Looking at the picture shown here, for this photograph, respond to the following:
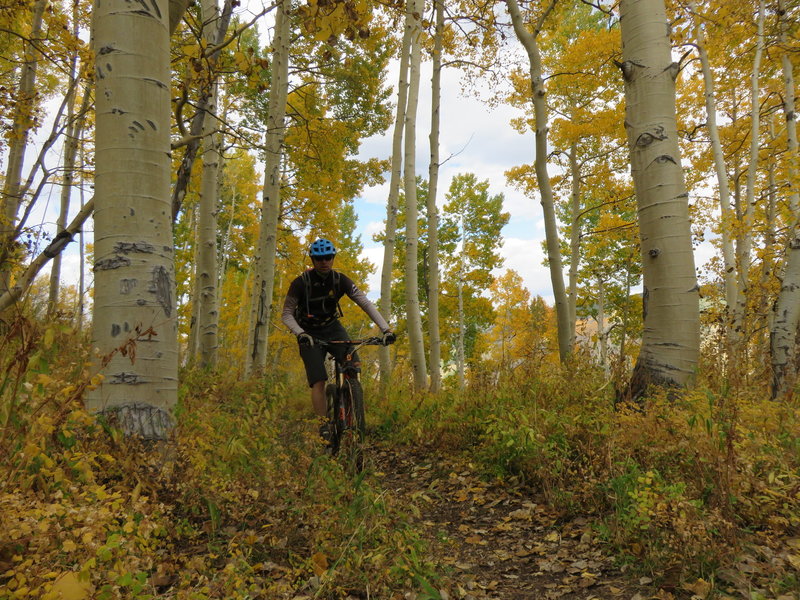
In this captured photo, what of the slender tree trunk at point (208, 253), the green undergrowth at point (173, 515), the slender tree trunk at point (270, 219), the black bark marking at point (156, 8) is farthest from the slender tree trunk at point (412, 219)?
the black bark marking at point (156, 8)

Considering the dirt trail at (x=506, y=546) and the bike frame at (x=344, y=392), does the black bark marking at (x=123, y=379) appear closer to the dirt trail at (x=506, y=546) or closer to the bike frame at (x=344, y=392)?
the dirt trail at (x=506, y=546)

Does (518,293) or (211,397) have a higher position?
(518,293)

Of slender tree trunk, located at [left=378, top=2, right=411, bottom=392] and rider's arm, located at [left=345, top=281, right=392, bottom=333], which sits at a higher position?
slender tree trunk, located at [left=378, top=2, right=411, bottom=392]

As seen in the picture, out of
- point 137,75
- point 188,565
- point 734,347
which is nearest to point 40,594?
point 188,565

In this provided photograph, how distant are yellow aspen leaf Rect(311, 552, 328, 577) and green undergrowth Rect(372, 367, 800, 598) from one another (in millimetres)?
1699

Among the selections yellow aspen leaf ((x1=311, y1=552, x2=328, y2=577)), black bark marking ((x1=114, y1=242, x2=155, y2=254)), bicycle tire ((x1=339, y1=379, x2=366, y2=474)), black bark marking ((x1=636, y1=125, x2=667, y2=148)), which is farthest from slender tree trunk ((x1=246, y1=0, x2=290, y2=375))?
black bark marking ((x1=636, y1=125, x2=667, y2=148))

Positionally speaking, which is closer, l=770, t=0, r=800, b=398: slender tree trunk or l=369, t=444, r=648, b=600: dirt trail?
l=369, t=444, r=648, b=600: dirt trail

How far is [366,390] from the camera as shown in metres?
8.00

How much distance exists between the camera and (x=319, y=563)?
2469 mm

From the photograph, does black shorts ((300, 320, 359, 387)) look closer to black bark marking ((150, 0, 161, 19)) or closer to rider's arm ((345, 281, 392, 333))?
rider's arm ((345, 281, 392, 333))

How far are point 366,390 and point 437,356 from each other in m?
2.88

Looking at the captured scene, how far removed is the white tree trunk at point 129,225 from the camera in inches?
101

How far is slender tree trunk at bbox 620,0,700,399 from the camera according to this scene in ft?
13.1

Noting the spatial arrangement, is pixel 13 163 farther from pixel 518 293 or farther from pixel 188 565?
pixel 518 293
